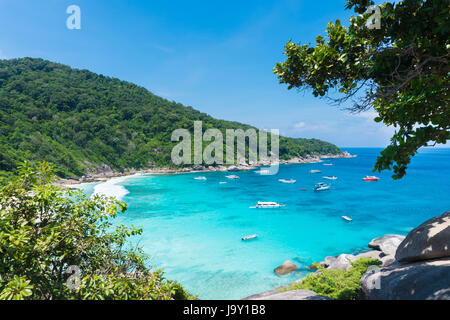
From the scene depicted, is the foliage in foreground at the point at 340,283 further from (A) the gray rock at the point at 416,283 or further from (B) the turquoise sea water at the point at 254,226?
(B) the turquoise sea water at the point at 254,226

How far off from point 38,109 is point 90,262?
3350 inches

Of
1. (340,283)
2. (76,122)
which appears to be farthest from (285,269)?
(76,122)

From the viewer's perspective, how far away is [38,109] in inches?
2517

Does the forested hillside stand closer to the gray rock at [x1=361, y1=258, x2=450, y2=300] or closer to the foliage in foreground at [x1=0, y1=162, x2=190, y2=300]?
the foliage in foreground at [x1=0, y1=162, x2=190, y2=300]

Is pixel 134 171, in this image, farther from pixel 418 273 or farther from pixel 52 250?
pixel 418 273

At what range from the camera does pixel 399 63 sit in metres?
3.48

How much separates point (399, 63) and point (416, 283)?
4.72m

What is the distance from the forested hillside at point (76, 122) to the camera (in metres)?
49.6

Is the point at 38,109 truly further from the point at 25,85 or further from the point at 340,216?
the point at 340,216

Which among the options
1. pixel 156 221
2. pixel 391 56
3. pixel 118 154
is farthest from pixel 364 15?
pixel 118 154

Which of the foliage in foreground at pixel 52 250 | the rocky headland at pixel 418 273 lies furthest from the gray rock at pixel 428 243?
the foliage in foreground at pixel 52 250
